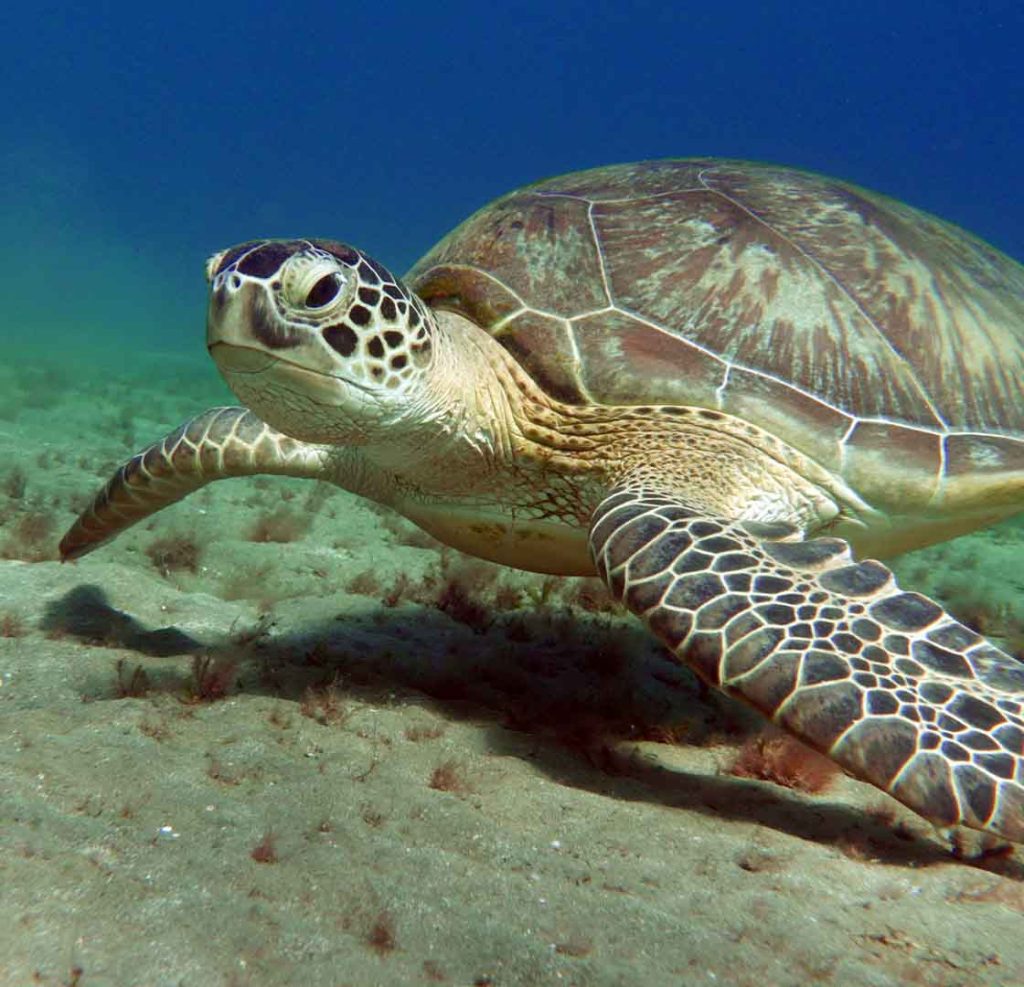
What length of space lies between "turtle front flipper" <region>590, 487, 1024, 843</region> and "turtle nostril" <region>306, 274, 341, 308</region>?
1.24 meters

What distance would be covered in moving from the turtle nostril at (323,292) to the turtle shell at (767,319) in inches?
38.5

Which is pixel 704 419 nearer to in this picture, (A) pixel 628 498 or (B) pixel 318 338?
(A) pixel 628 498

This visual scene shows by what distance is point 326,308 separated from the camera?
2.41 m

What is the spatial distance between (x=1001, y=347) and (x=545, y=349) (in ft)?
7.90

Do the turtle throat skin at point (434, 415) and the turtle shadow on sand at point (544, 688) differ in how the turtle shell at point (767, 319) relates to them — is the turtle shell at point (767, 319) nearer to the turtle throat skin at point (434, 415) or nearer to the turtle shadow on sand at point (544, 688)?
the turtle throat skin at point (434, 415)

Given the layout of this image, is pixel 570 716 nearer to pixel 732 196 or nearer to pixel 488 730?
pixel 488 730

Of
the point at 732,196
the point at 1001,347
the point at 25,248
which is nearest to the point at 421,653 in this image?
the point at 732,196

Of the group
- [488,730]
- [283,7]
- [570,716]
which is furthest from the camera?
[283,7]

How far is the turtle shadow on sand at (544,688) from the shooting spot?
7.13 feet

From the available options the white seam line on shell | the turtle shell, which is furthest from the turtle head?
the white seam line on shell

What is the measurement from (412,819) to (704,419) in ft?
6.38

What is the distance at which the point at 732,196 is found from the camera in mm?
3633

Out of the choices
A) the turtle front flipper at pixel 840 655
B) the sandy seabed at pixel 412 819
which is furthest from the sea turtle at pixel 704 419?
the sandy seabed at pixel 412 819

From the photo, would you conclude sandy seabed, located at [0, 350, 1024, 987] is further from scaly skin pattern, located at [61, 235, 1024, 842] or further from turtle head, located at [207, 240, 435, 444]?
turtle head, located at [207, 240, 435, 444]
